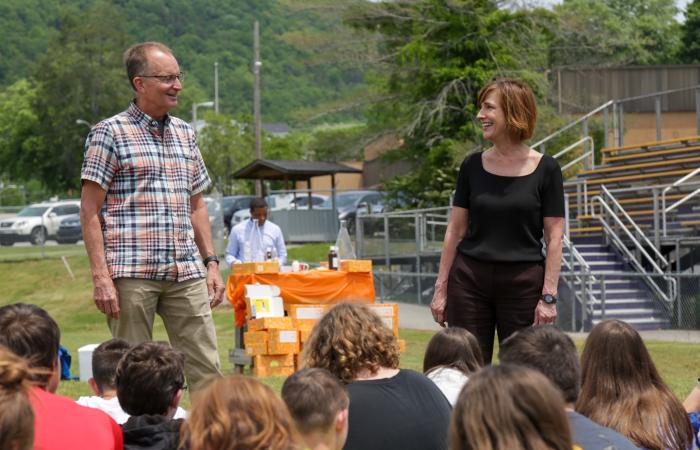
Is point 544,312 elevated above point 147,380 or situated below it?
above

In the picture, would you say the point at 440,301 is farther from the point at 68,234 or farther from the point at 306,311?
the point at 68,234

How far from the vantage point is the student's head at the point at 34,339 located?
14.1 feet

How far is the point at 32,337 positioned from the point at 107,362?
1.05m

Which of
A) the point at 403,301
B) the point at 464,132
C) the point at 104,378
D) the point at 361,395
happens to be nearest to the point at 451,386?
the point at 361,395

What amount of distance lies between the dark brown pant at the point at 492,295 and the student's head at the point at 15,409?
10.6ft

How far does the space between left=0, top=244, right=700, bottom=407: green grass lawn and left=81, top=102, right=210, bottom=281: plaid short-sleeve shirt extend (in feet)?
11.1

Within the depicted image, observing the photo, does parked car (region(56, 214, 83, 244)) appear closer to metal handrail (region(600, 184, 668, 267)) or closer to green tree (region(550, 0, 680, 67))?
green tree (region(550, 0, 680, 67))

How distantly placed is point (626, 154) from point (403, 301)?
6.26 meters

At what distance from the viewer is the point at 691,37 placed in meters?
67.8

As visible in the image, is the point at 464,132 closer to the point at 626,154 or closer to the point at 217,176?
the point at 626,154

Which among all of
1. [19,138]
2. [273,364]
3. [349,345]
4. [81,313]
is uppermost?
[19,138]

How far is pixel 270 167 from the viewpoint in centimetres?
3338

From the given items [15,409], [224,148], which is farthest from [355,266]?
[224,148]

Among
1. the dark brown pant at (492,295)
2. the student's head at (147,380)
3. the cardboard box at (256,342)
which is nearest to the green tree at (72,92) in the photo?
the cardboard box at (256,342)
